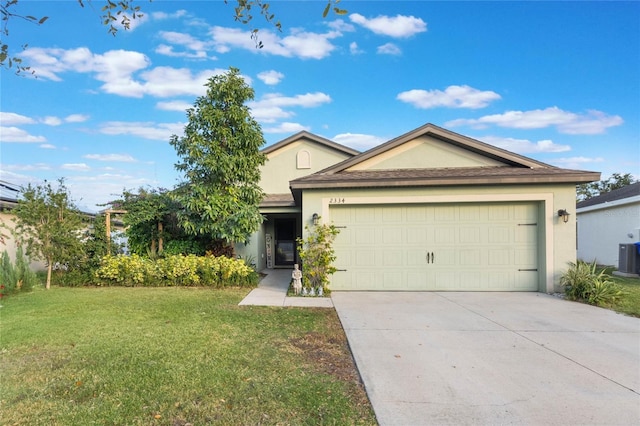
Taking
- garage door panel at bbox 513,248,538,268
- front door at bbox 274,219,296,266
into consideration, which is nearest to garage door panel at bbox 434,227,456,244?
garage door panel at bbox 513,248,538,268

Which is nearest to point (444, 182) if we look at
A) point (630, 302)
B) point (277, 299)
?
point (630, 302)

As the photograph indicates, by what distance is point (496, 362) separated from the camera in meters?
3.93

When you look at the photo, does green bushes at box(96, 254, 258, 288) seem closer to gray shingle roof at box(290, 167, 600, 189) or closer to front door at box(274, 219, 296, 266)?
gray shingle roof at box(290, 167, 600, 189)

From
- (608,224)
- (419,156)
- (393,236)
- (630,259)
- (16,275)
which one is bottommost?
(16,275)

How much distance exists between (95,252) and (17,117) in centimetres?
410

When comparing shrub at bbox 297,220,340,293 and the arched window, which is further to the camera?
the arched window

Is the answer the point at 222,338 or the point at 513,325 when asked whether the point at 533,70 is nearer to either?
the point at 513,325

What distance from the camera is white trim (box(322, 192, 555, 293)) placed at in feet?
26.8

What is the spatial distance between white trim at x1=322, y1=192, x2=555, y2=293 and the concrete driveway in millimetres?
1562

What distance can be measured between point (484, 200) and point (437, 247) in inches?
67.5

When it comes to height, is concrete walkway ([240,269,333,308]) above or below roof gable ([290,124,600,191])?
below

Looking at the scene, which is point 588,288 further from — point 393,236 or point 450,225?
point 393,236

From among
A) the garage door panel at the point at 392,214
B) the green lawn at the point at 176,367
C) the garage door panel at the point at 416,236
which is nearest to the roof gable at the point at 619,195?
the garage door panel at the point at 416,236

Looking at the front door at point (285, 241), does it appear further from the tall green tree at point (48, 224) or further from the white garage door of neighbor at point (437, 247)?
the tall green tree at point (48, 224)
